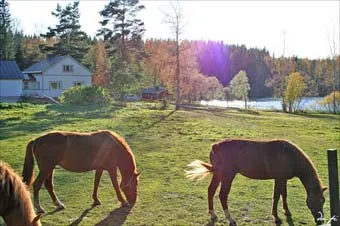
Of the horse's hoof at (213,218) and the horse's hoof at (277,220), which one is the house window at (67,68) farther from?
the horse's hoof at (277,220)

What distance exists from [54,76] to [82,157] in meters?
38.8

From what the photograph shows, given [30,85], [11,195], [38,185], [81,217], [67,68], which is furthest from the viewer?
[30,85]

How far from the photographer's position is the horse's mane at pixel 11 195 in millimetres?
3393

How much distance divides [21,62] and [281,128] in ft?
131

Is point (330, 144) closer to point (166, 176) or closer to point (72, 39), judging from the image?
point (166, 176)

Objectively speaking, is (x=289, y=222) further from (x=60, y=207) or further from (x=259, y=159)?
(x=60, y=207)

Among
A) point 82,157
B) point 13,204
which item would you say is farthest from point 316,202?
point 13,204

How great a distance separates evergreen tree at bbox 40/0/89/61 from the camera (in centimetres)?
5259

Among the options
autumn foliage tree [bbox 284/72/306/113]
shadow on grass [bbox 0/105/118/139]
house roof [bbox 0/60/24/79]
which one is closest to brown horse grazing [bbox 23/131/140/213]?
shadow on grass [bbox 0/105/118/139]

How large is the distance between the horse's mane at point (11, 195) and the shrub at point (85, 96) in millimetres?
24403

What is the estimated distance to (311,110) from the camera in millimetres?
41969

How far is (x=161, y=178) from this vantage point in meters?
9.85

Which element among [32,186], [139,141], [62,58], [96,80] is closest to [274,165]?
[32,186]

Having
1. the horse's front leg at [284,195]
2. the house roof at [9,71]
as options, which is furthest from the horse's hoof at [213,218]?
the house roof at [9,71]
